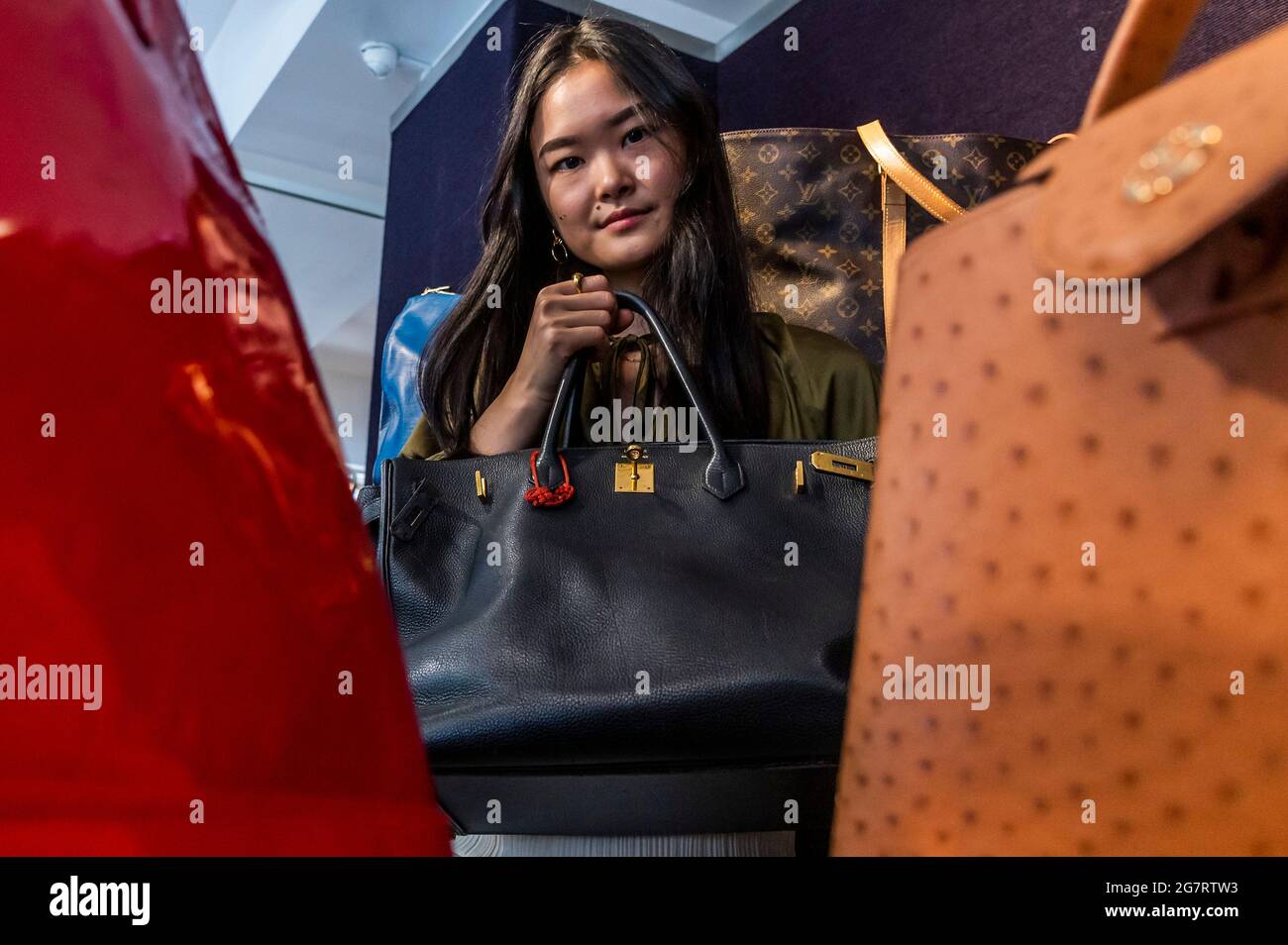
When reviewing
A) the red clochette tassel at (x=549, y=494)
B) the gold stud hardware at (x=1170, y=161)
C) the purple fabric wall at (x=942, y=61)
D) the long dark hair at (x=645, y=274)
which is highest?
the purple fabric wall at (x=942, y=61)

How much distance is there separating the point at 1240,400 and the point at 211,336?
0.71 feet

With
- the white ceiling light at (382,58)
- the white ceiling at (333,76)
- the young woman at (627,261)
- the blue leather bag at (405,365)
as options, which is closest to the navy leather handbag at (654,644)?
the young woman at (627,261)

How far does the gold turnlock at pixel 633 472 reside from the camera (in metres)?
0.60

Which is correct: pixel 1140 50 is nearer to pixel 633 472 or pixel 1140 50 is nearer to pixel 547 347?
pixel 633 472

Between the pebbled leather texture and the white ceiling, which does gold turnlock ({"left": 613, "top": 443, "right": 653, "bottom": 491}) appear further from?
the white ceiling

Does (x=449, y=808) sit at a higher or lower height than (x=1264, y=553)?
lower

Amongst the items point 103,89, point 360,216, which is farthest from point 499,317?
point 360,216

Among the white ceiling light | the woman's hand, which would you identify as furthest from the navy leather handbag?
the white ceiling light

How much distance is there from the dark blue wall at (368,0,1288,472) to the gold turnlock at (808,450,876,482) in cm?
73

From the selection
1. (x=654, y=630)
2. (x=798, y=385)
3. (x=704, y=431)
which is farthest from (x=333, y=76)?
(x=654, y=630)

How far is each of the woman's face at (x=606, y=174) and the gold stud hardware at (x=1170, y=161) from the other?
802 millimetres

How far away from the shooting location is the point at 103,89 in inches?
8.0

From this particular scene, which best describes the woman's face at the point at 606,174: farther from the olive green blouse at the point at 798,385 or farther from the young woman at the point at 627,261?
the olive green blouse at the point at 798,385
